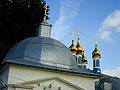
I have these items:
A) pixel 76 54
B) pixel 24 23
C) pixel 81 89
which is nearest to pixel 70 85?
pixel 81 89

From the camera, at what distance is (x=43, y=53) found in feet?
42.2

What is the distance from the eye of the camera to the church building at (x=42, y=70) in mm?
11547

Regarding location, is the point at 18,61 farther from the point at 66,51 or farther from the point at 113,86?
the point at 113,86

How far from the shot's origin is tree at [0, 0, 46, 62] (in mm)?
19281

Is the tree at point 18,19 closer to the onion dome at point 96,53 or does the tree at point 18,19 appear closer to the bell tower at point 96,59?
the bell tower at point 96,59

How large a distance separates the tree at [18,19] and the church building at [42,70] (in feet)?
18.9

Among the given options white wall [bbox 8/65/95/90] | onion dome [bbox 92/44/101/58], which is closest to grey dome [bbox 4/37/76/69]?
white wall [bbox 8/65/95/90]

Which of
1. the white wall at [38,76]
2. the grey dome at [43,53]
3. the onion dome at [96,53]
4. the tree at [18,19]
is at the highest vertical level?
the tree at [18,19]

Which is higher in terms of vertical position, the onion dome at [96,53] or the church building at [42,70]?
the onion dome at [96,53]

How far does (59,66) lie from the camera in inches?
497

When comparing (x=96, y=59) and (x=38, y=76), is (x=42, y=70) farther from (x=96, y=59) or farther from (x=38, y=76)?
(x=96, y=59)

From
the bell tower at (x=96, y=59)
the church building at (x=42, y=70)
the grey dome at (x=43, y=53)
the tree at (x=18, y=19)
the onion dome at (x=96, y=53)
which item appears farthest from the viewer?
the onion dome at (x=96, y=53)

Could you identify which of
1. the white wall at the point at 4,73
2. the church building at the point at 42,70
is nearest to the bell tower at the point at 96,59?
the church building at the point at 42,70

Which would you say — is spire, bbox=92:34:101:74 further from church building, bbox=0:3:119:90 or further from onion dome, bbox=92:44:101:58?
church building, bbox=0:3:119:90
